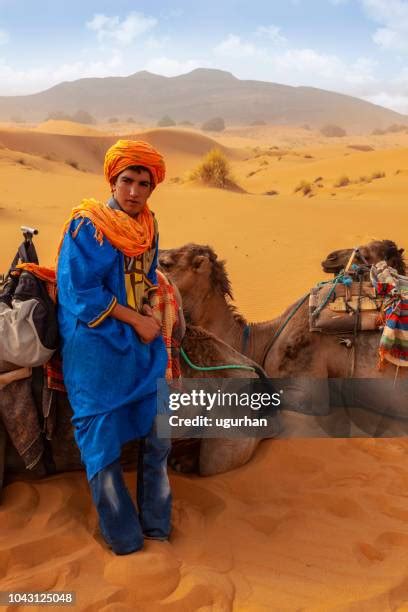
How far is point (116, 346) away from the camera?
308 centimetres

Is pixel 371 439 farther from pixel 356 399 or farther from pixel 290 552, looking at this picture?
pixel 290 552

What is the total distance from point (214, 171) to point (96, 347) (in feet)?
70.8

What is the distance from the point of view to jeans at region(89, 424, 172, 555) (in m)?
2.96

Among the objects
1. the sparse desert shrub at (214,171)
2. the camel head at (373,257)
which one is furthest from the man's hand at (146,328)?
the sparse desert shrub at (214,171)

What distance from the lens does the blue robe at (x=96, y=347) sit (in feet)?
9.89

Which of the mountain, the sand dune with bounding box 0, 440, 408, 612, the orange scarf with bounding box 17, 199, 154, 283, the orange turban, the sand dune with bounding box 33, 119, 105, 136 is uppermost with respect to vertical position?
the mountain

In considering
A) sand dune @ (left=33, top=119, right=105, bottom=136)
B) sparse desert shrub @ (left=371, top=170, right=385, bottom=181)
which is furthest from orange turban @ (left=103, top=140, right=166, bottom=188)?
sand dune @ (left=33, top=119, right=105, bottom=136)

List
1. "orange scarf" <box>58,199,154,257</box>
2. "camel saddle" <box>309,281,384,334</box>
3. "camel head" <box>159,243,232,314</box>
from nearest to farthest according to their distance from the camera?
"orange scarf" <box>58,199,154,257</box>, "camel saddle" <box>309,281,384,334</box>, "camel head" <box>159,243,232,314</box>

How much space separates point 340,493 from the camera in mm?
3785

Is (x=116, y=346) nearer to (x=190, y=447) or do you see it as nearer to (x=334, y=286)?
(x=190, y=447)

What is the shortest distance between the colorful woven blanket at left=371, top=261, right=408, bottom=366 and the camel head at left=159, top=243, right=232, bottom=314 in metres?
1.31

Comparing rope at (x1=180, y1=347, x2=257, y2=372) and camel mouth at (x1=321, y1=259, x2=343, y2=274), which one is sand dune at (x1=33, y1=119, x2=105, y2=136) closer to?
camel mouth at (x1=321, y1=259, x2=343, y2=274)

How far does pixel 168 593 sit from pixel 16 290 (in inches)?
65.0

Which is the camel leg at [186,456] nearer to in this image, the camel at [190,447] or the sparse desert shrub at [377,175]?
the camel at [190,447]
